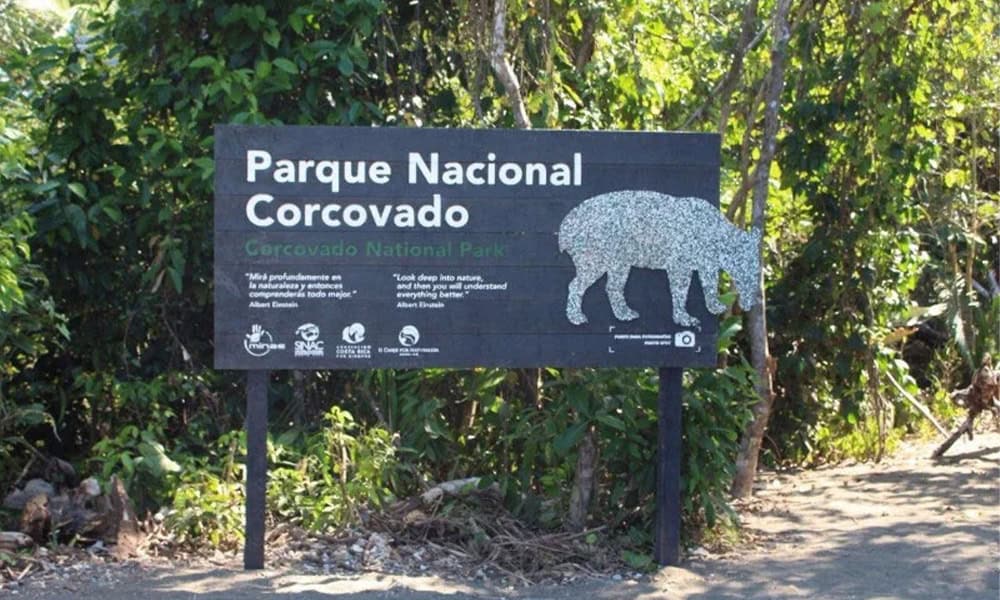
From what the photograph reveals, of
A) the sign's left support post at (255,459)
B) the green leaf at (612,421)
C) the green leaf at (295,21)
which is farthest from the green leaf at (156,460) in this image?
the green leaf at (295,21)

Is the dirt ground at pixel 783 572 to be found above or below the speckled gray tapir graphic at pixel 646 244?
→ below

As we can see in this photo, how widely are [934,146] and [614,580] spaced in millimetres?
4917

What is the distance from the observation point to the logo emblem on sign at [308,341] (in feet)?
22.7

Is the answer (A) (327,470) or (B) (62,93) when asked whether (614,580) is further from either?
(B) (62,93)

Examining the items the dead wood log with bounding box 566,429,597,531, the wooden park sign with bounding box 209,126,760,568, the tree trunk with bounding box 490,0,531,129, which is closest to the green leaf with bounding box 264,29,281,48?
the tree trunk with bounding box 490,0,531,129

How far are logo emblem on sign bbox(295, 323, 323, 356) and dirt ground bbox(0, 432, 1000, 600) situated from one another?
1.27 meters

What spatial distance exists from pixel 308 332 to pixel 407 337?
53 cm

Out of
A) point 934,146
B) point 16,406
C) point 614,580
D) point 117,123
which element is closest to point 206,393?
point 16,406

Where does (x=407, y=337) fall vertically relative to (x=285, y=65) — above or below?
below

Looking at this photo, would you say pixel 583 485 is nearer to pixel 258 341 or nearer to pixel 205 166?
pixel 258 341

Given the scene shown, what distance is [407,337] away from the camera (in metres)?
6.98

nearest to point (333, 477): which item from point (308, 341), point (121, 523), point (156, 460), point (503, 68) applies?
point (156, 460)

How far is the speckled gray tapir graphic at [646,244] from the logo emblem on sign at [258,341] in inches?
63.9

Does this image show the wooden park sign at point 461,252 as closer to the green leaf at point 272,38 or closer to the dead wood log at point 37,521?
the dead wood log at point 37,521
